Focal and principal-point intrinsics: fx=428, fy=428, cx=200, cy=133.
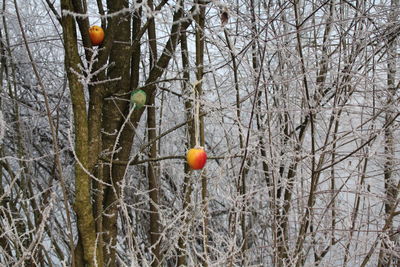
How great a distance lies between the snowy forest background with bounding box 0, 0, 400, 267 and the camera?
65.2 inches

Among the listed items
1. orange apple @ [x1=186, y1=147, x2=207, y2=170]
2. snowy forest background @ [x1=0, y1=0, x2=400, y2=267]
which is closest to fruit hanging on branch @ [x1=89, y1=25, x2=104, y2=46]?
snowy forest background @ [x1=0, y1=0, x2=400, y2=267]

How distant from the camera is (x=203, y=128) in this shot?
6.61 ft

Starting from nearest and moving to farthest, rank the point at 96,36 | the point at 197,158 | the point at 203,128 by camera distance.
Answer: the point at 197,158 < the point at 96,36 < the point at 203,128

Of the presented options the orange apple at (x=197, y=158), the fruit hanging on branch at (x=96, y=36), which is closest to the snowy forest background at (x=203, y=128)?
the fruit hanging on branch at (x=96, y=36)

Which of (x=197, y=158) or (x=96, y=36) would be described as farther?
(x=96, y=36)

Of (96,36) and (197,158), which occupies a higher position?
(96,36)

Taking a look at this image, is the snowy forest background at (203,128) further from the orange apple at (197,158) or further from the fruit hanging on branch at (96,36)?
the orange apple at (197,158)

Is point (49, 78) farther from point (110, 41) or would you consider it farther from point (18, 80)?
point (110, 41)

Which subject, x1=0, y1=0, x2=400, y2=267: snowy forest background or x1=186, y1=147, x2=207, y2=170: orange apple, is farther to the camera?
x1=0, y1=0, x2=400, y2=267: snowy forest background

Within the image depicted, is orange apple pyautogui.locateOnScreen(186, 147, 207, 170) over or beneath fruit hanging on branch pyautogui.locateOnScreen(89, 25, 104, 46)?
beneath

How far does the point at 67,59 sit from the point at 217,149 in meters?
2.31

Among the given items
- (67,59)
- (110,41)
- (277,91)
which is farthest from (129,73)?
(277,91)

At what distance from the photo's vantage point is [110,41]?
166 cm

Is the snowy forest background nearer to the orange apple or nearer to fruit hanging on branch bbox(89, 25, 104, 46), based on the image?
fruit hanging on branch bbox(89, 25, 104, 46)
